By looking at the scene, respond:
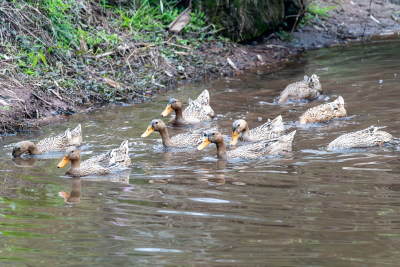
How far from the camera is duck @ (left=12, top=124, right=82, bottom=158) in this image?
10.1 meters

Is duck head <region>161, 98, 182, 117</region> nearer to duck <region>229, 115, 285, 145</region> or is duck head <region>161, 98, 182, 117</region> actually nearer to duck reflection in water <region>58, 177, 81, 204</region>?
duck <region>229, 115, 285, 145</region>

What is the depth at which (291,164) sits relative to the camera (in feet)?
27.9

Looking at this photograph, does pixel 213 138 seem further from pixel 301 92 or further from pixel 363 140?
pixel 301 92

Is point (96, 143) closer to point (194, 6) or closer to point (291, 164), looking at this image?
point (291, 164)

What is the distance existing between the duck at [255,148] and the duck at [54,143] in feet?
7.93

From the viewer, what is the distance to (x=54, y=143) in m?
10.5

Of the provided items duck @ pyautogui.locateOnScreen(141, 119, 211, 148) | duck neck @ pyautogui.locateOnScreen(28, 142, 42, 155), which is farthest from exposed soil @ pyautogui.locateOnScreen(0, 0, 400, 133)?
duck @ pyautogui.locateOnScreen(141, 119, 211, 148)

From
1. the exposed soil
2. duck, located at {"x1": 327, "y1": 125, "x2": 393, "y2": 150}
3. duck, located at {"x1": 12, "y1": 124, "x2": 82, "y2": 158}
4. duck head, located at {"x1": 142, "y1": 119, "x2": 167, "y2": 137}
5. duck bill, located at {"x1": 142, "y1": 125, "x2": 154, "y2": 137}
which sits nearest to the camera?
duck, located at {"x1": 327, "y1": 125, "x2": 393, "y2": 150}

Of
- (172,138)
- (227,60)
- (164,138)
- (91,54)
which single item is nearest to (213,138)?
(164,138)

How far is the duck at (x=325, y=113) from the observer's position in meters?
11.5

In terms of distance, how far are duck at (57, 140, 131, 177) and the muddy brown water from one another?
202mm

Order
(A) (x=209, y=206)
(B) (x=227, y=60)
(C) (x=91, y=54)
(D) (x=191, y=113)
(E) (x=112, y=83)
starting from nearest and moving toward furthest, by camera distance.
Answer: (A) (x=209, y=206)
(D) (x=191, y=113)
(E) (x=112, y=83)
(C) (x=91, y=54)
(B) (x=227, y=60)

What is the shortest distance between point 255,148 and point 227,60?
822cm

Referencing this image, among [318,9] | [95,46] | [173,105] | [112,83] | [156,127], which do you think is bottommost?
[156,127]
